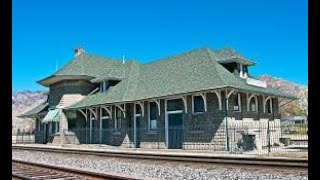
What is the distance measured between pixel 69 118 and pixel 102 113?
5.57 m

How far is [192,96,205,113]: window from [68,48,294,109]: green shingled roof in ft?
2.32

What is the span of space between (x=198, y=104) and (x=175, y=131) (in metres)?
2.51

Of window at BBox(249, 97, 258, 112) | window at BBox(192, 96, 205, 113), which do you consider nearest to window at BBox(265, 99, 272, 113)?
window at BBox(249, 97, 258, 112)

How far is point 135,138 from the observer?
28.0 metres

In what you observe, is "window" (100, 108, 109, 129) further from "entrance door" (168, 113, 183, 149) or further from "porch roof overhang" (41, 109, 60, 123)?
"entrance door" (168, 113, 183, 149)

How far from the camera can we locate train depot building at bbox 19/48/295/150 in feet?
74.7

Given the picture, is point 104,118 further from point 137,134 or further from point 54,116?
point 54,116

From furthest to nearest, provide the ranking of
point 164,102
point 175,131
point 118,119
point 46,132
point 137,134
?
point 46,132
point 118,119
point 137,134
point 164,102
point 175,131

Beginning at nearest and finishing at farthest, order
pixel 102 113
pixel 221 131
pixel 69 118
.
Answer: pixel 221 131 → pixel 102 113 → pixel 69 118

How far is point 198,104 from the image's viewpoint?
23594mm

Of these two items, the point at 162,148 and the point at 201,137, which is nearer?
the point at 201,137

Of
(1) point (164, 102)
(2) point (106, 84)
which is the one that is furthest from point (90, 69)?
(1) point (164, 102)
